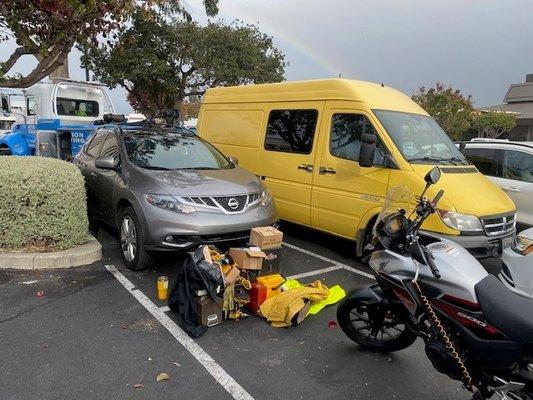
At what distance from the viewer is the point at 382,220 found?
10.1 ft

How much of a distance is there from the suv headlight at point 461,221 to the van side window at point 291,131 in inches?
86.5

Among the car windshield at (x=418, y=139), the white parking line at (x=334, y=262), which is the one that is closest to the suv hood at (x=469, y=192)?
the car windshield at (x=418, y=139)

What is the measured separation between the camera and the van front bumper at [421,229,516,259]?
4.80m

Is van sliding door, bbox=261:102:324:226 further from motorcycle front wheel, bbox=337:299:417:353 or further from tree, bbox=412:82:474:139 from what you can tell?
tree, bbox=412:82:474:139

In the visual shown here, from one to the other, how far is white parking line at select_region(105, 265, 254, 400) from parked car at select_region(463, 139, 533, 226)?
5.59 m

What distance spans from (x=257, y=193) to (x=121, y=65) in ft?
62.1

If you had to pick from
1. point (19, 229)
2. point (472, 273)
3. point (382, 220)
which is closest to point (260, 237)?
point (382, 220)

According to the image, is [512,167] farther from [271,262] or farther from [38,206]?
[38,206]

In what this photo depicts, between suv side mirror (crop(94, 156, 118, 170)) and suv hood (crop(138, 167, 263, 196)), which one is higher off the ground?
suv side mirror (crop(94, 156, 118, 170))

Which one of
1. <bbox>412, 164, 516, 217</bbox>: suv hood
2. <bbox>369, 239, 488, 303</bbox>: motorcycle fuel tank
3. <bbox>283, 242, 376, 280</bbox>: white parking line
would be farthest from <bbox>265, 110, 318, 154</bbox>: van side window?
<bbox>369, 239, 488, 303</bbox>: motorcycle fuel tank

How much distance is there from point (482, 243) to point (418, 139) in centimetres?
156

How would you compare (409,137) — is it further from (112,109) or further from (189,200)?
(112,109)

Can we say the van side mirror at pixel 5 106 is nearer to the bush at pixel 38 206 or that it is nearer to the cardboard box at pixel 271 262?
the bush at pixel 38 206

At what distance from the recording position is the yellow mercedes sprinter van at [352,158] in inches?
197
